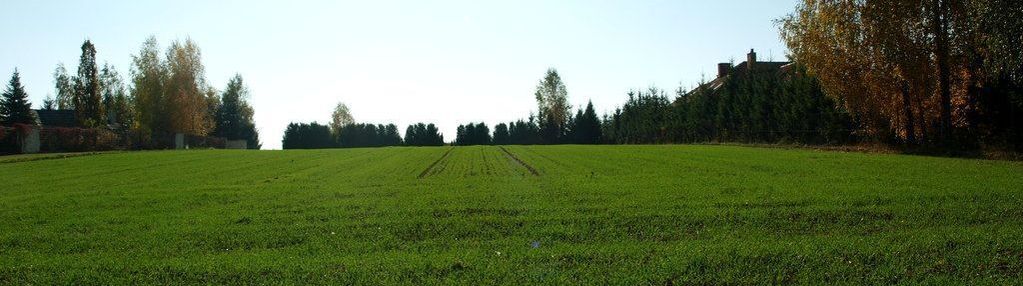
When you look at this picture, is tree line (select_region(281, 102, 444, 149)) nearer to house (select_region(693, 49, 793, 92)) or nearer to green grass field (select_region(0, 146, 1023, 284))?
house (select_region(693, 49, 793, 92))

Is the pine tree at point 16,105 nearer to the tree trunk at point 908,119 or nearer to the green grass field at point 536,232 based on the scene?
the green grass field at point 536,232

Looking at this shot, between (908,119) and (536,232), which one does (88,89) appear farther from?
(536,232)

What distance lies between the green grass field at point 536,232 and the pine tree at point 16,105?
54.0 meters

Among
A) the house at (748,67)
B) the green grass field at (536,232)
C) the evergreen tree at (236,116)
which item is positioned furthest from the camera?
the evergreen tree at (236,116)

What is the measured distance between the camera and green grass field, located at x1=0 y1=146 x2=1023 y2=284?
768cm

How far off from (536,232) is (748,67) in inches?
1984

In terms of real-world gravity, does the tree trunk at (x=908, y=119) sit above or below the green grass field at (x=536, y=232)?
above

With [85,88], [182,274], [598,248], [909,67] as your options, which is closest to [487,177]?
[598,248]

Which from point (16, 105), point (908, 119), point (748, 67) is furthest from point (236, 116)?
point (908, 119)

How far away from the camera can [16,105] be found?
63.1 metres

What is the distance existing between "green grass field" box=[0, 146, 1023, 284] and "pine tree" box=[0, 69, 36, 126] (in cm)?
5403

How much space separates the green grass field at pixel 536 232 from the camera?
768 centimetres

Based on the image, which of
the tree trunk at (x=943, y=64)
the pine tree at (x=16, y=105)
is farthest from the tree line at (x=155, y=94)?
the tree trunk at (x=943, y=64)

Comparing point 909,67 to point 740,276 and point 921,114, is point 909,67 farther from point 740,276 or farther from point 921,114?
point 740,276
